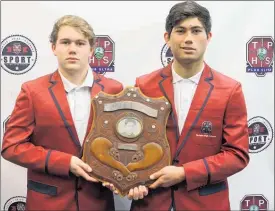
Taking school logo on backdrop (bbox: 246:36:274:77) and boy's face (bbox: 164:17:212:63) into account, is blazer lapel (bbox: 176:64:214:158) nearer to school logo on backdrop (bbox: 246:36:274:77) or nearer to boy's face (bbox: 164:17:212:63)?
boy's face (bbox: 164:17:212:63)

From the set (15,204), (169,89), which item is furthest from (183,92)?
(15,204)

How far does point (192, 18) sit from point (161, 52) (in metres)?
0.47

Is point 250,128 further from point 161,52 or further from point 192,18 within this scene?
point 192,18

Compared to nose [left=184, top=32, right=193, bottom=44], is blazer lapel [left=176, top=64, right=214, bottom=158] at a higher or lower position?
lower

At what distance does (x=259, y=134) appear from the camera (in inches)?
72.2

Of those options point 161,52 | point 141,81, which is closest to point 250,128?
point 161,52

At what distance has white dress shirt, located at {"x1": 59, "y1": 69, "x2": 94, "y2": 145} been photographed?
1345 mm

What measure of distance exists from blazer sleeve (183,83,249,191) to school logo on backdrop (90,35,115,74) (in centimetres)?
65

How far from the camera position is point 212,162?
4.17ft

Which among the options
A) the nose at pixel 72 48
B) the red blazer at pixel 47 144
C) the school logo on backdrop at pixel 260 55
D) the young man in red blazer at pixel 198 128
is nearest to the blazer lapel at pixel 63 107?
the red blazer at pixel 47 144

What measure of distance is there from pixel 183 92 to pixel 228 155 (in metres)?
0.28

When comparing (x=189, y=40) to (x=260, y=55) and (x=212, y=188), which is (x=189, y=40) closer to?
(x=212, y=188)

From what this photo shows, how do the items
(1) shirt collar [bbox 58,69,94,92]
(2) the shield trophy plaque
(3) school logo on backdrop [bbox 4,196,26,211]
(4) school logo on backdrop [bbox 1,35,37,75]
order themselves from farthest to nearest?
(3) school logo on backdrop [bbox 4,196,26,211]
(4) school logo on backdrop [bbox 1,35,37,75]
(1) shirt collar [bbox 58,69,94,92]
(2) the shield trophy plaque

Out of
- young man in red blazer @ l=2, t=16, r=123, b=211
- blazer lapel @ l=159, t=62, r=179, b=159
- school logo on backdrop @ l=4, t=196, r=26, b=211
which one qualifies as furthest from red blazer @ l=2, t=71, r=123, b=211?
school logo on backdrop @ l=4, t=196, r=26, b=211
